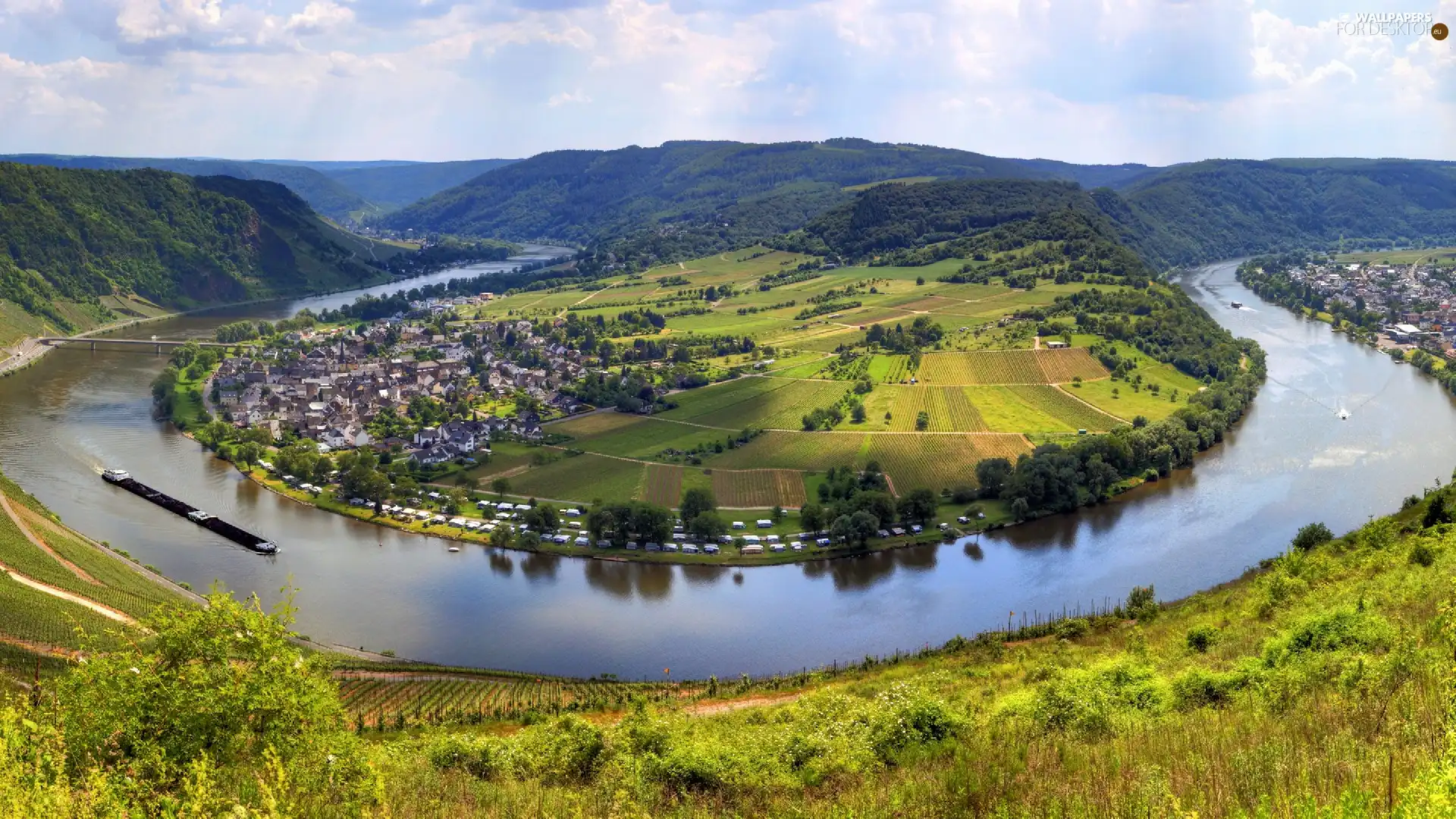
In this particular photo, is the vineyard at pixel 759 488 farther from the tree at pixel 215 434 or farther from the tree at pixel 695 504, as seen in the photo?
the tree at pixel 215 434

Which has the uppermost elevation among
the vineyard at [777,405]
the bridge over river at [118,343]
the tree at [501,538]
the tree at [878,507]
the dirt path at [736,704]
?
the bridge over river at [118,343]

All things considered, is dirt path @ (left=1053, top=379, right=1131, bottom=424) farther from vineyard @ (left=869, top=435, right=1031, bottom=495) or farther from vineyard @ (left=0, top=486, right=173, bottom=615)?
vineyard @ (left=0, top=486, right=173, bottom=615)

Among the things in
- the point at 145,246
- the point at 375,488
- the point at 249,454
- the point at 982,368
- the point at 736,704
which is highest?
the point at 145,246

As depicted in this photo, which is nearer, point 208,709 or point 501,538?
point 208,709

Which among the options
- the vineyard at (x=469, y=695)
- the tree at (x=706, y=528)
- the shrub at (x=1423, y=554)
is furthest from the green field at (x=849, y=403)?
the shrub at (x=1423, y=554)

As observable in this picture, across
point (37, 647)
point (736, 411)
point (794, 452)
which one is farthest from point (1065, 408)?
point (37, 647)

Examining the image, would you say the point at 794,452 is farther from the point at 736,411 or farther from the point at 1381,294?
the point at 1381,294

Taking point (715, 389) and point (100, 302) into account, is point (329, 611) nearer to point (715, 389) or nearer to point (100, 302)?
point (715, 389)
